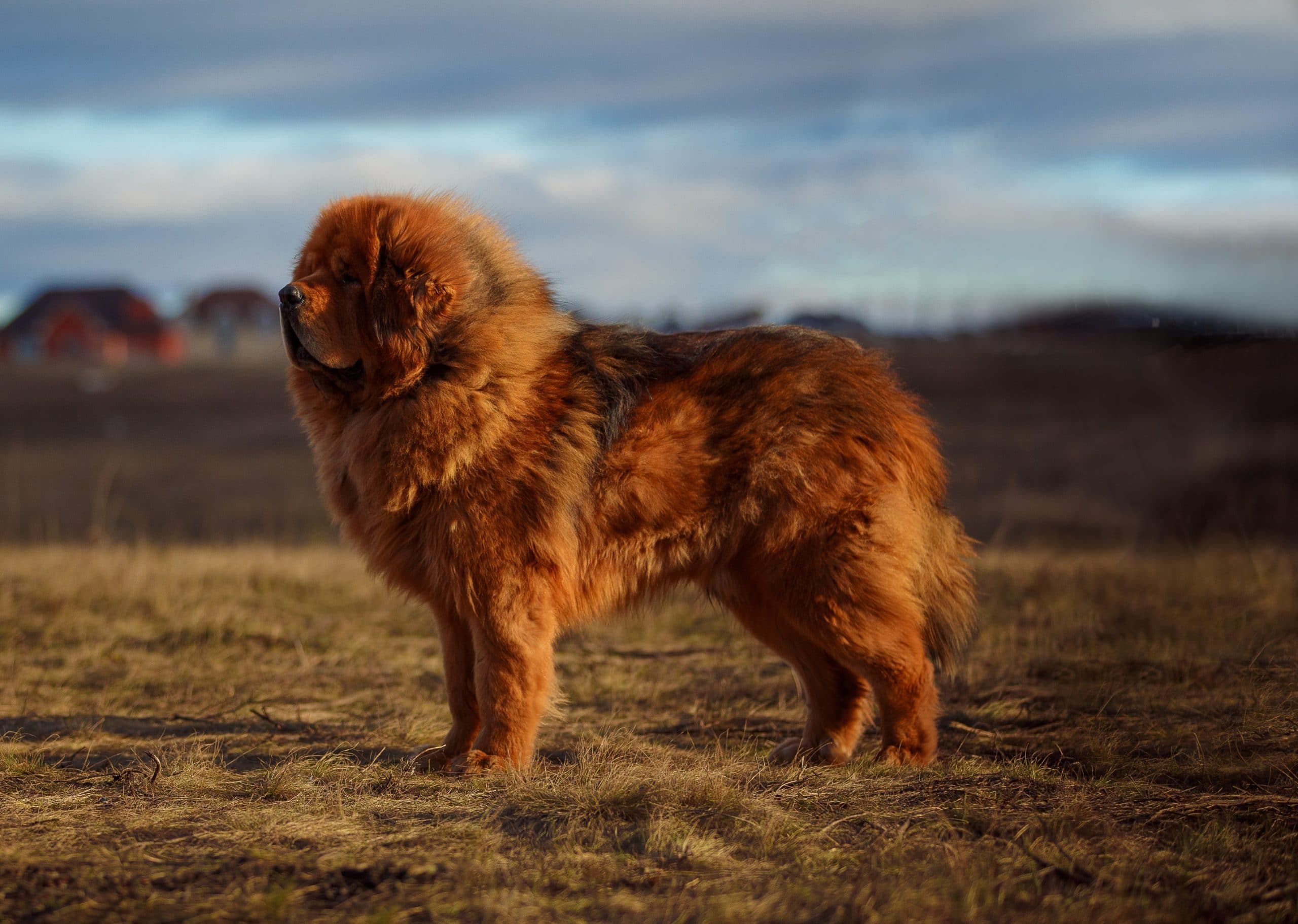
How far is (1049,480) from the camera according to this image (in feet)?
69.4

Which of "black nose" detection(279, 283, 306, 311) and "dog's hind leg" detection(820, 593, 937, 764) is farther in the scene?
"dog's hind leg" detection(820, 593, 937, 764)

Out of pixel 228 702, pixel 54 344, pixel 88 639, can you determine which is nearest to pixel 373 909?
pixel 228 702

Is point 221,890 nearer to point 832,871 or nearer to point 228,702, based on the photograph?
point 832,871

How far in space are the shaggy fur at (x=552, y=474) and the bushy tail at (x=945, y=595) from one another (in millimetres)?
40

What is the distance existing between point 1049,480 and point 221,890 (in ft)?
65.9

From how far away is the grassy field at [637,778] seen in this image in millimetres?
3160

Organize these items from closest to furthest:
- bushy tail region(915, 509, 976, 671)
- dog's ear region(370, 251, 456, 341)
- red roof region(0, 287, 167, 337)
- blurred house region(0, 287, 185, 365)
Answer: dog's ear region(370, 251, 456, 341)
bushy tail region(915, 509, 976, 671)
blurred house region(0, 287, 185, 365)
red roof region(0, 287, 167, 337)

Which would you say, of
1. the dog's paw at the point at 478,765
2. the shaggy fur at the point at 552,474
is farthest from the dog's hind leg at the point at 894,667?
the dog's paw at the point at 478,765

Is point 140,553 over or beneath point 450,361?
beneath

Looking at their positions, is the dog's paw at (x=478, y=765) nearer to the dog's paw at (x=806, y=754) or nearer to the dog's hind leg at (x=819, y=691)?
the dog's paw at (x=806, y=754)

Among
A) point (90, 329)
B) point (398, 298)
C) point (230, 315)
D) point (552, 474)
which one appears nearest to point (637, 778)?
point (552, 474)

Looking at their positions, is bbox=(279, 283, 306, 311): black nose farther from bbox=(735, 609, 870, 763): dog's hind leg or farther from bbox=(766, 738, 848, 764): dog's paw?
bbox=(766, 738, 848, 764): dog's paw

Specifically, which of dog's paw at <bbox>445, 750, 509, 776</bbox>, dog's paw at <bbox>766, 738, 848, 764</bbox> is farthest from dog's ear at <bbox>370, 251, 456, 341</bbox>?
dog's paw at <bbox>766, 738, 848, 764</bbox>

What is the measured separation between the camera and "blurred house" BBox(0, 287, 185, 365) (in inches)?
2616
